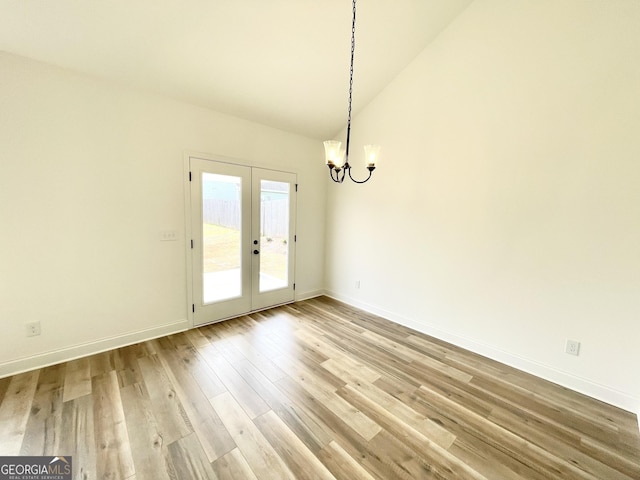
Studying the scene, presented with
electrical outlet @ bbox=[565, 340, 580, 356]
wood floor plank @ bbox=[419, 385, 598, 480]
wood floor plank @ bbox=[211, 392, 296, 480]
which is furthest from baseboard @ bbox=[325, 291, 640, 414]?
wood floor plank @ bbox=[211, 392, 296, 480]

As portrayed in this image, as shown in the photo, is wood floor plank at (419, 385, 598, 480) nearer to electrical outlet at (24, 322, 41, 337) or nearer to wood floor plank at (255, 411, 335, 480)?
wood floor plank at (255, 411, 335, 480)

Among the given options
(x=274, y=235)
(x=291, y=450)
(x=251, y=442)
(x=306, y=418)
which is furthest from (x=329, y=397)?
(x=274, y=235)

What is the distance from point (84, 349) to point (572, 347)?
4.73 meters

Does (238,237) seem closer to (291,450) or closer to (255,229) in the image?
(255,229)

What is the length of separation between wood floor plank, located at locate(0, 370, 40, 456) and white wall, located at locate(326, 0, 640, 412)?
367 centimetres

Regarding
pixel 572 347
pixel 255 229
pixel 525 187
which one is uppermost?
pixel 525 187

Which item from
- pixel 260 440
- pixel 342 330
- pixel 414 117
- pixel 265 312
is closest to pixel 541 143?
pixel 414 117

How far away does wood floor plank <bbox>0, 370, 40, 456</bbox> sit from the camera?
1.60 metres

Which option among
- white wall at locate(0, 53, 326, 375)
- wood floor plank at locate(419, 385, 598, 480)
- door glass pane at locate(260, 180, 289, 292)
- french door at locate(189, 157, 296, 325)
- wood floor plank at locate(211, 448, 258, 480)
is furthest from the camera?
door glass pane at locate(260, 180, 289, 292)

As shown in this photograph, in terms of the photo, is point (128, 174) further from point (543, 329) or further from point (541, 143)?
point (543, 329)

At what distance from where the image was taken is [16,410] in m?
1.87

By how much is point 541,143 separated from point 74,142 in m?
4.43

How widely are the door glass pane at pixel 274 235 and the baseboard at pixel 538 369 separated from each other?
1860 mm

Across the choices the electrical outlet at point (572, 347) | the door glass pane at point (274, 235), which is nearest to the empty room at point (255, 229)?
the electrical outlet at point (572, 347)
